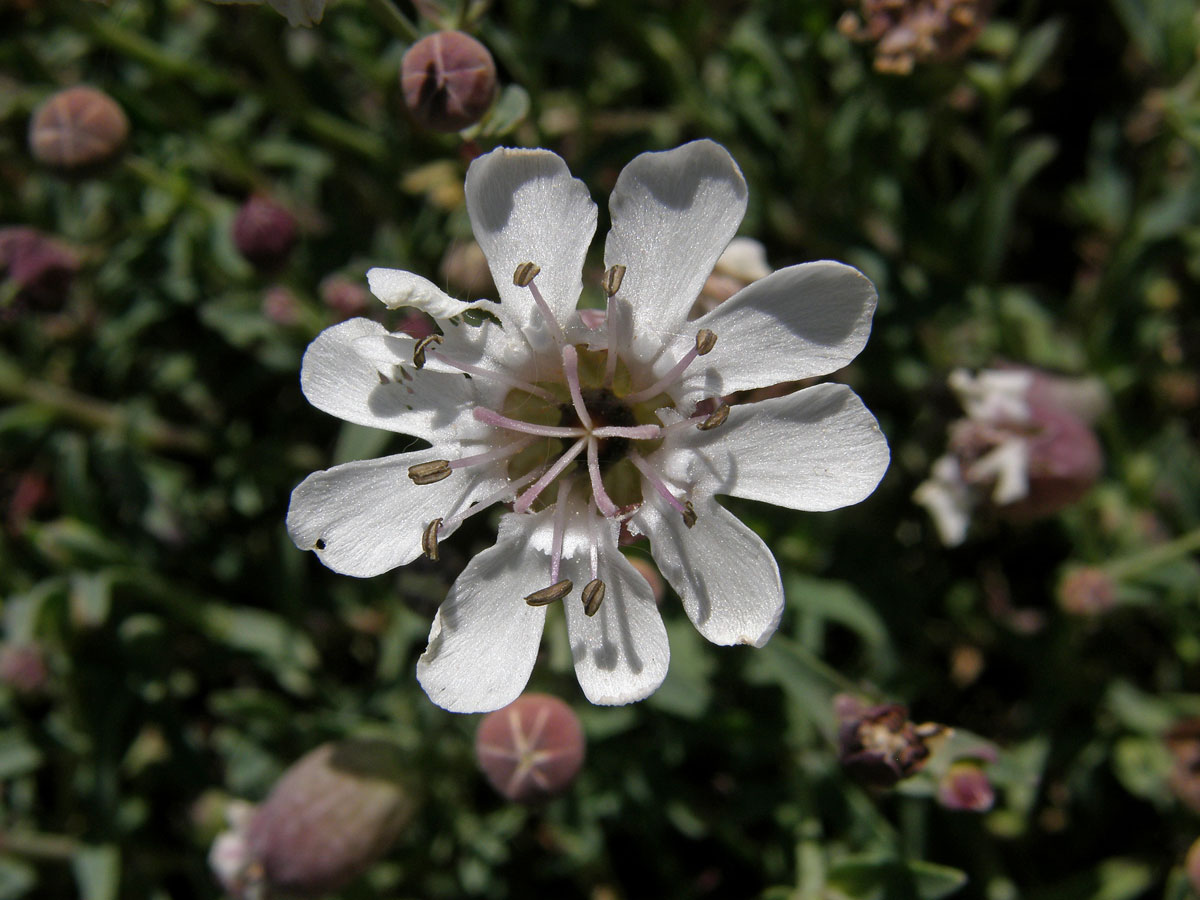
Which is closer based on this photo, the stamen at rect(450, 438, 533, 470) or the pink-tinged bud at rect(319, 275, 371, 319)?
the stamen at rect(450, 438, 533, 470)

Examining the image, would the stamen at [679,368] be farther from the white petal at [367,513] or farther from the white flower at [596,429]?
the white petal at [367,513]

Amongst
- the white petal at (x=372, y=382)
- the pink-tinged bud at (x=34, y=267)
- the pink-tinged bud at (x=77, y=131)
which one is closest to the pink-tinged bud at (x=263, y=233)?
the pink-tinged bud at (x=77, y=131)

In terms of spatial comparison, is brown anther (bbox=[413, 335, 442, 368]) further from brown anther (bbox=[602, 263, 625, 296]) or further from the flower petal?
brown anther (bbox=[602, 263, 625, 296])

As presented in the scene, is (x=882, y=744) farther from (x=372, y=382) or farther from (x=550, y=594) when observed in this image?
(x=372, y=382)

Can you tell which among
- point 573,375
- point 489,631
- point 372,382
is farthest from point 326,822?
point 573,375

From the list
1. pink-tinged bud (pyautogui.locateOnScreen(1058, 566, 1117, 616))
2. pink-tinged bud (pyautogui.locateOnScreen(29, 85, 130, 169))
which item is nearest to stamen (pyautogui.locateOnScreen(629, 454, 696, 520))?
pink-tinged bud (pyautogui.locateOnScreen(1058, 566, 1117, 616))

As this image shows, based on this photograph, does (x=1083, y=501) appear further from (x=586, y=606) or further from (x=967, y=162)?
(x=586, y=606)
